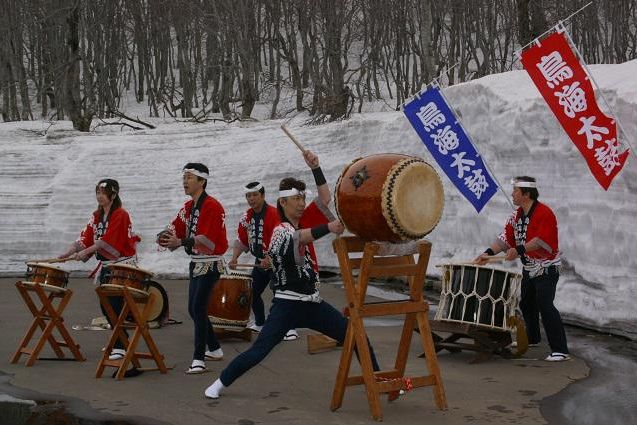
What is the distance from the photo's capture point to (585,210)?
10336mm

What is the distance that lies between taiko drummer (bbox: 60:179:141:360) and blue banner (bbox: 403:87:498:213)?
3.43 m

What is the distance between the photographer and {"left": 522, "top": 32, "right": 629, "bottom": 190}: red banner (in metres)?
8.68

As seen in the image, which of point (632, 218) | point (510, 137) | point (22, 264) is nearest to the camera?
point (632, 218)

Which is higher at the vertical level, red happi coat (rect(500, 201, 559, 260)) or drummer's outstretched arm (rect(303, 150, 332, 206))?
drummer's outstretched arm (rect(303, 150, 332, 206))

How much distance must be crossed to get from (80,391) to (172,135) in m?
10.9

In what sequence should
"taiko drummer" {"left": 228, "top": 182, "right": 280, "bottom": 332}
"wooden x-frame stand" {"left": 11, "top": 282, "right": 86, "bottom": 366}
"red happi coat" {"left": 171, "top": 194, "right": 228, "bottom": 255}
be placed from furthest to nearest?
"taiko drummer" {"left": 228, "top": 182, "right": 280, "bottom": 332} → "wooden x-frame stand" {"left": 11, "top": 282, "right": 86, "bottom": 366} → "red happi coat" {"left": 171, "top": 194, "right": 228, "bottom": 255}

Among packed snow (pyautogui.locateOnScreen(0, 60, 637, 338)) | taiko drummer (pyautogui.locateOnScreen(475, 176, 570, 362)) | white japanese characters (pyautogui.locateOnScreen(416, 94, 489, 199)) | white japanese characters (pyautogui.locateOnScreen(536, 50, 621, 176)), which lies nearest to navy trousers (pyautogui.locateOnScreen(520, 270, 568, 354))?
taiko drummer (pyautogui.locateOnScreen(475, 176, 570, 362))

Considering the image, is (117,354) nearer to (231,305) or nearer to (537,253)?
(231,305)

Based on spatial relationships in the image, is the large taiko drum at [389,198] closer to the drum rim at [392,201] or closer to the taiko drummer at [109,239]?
the drum rim at [392,201]

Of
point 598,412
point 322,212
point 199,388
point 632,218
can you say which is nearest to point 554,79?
point 632,218

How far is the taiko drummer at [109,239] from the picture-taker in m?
8.13

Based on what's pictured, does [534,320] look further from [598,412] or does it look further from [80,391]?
[80,391]

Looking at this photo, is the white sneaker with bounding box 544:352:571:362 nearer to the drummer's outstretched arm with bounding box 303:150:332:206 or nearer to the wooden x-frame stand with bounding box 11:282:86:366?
the drummer's outstretched arm with bounding box 303:150:332:206

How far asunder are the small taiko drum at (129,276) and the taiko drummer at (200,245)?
0.87 feet
